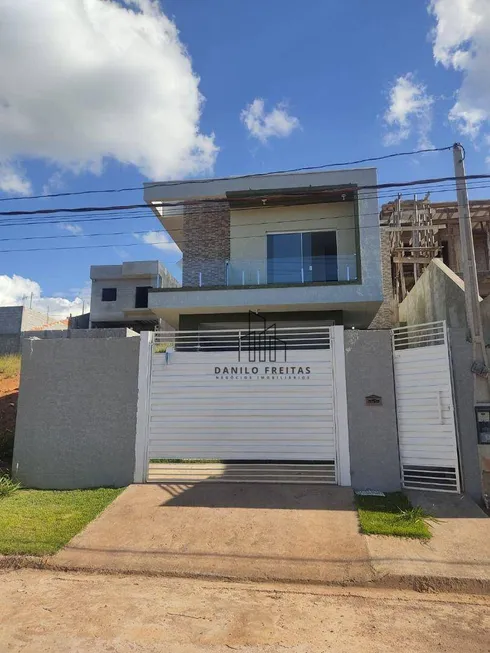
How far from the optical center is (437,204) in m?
19.4

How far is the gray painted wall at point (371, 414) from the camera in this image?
7035mm

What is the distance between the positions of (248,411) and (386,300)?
11.0 metres

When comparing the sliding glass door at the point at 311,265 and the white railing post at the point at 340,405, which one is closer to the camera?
the white railing post at the point at 340,405

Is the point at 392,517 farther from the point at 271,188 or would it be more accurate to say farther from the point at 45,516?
the point at 271,188

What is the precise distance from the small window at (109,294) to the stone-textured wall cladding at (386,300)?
2314 cm

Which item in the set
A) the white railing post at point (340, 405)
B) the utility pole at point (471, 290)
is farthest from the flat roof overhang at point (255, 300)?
the utility pole at point (471, 290)

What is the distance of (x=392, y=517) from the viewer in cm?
583

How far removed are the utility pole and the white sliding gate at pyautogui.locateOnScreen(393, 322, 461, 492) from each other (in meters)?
0.41

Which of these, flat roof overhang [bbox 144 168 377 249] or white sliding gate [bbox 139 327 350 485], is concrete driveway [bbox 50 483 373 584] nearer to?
white sliding gate [bbox 139 327 350 485]

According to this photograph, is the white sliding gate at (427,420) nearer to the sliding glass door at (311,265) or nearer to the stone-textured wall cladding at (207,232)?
the sliding glass door at (311,265)

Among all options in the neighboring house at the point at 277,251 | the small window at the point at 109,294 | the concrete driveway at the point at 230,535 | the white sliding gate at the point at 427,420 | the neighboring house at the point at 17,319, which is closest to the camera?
the concrete driveway at the point at 230,535

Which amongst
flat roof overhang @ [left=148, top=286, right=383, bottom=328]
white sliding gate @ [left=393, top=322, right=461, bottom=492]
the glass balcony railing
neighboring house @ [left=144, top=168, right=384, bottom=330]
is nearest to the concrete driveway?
white sliding gate @ [left=393, top=322, right=461, bottom=492]

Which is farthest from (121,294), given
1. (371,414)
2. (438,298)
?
(371,414)

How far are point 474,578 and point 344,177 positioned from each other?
12.2 m
